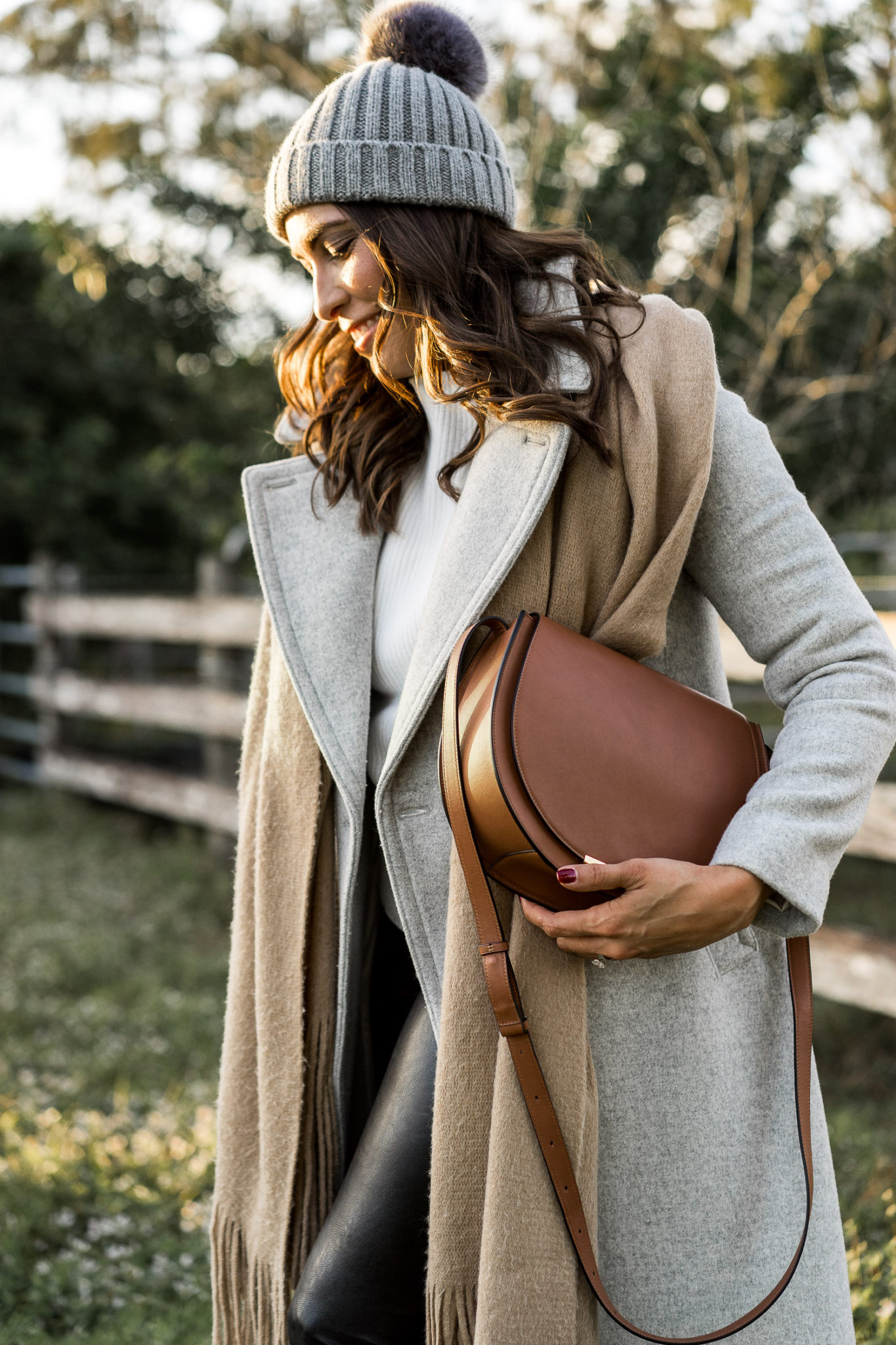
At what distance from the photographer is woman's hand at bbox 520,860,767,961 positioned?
44.1 inches

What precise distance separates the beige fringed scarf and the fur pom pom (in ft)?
1.80

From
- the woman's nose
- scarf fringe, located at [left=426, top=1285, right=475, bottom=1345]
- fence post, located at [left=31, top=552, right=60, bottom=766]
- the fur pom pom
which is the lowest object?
fence post, located at [left=31, top=552, right=60, bottom=766]

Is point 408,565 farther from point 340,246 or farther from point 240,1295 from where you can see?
point 240,1295

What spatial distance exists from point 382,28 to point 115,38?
5.33 m

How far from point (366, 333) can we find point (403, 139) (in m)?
0.24

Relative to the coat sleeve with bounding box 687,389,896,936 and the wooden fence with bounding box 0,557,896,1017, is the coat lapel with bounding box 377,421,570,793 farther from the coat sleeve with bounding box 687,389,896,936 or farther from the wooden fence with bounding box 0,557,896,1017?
the wooden fence with bounding box 0,557,896,1017

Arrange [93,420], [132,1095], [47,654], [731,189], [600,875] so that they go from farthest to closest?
[93,420] → [47,654] → [731,189] → [132,1095] → [600,875]

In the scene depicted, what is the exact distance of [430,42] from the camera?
5.26 ft

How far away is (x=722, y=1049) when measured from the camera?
4.26ft

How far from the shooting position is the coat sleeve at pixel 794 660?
Answer: 46.5 inches

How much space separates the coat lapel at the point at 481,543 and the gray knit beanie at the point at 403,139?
1.16 ft

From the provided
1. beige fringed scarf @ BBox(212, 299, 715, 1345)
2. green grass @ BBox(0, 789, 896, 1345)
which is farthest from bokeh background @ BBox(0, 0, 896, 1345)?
beige fringed scarf @ BBox(212, 299, 715, 1345)

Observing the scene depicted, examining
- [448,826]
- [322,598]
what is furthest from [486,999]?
[322,598]

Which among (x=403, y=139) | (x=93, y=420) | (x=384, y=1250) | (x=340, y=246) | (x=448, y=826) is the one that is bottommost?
(x=93, y=420)
